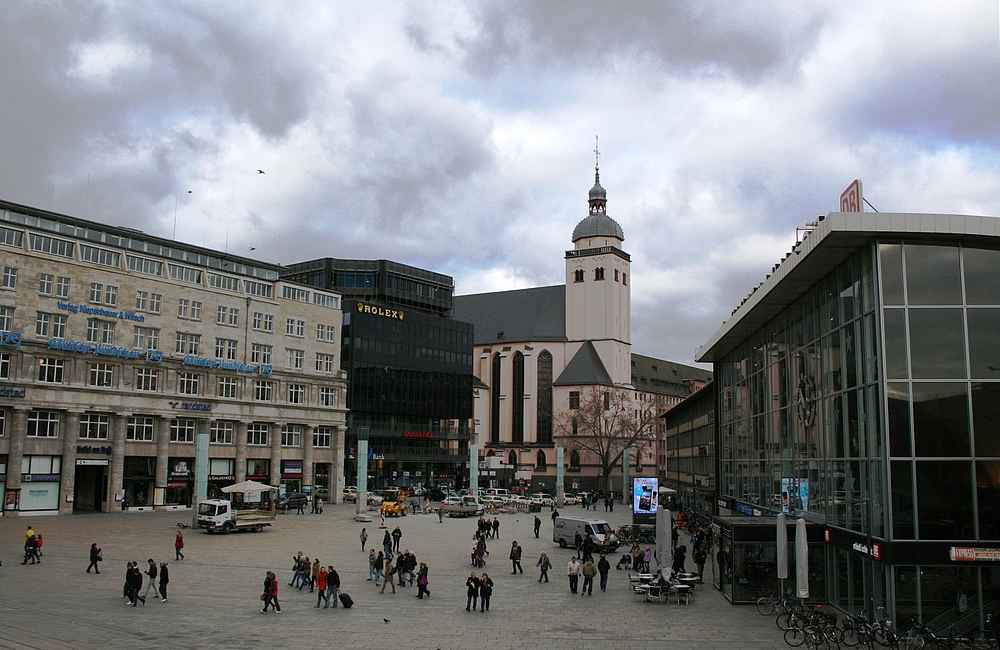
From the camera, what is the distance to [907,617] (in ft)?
71.6

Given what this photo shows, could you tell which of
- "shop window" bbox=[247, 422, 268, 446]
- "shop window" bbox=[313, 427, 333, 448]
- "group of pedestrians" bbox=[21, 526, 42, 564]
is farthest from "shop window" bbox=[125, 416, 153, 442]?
"group of pedestrians" bbox=[21, 526, 42, 564]

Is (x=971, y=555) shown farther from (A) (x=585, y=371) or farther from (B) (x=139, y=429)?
(A) (x=585, y=371)

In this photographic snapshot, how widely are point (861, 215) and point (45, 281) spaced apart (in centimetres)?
5196

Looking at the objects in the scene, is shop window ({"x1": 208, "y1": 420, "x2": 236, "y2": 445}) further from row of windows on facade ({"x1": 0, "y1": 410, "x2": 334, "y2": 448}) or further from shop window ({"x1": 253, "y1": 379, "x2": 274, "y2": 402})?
shop window ({"x1": 253, "y1": 379, "x2": 274, "y2": 402})

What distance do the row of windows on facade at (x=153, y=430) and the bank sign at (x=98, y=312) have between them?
22.7ft

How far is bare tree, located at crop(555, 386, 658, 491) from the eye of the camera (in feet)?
352

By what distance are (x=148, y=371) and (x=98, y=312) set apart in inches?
234

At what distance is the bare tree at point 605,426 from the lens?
4230 inches

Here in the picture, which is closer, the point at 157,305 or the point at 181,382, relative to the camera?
the point at 157,305

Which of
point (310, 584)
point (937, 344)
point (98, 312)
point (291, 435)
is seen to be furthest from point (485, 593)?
point (291, 435)

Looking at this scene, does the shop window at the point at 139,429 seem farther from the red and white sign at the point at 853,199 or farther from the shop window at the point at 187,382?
the red and white sign at the point at 853,199

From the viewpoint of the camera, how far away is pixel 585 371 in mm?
127250

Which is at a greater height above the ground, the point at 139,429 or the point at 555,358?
the point at 555,358

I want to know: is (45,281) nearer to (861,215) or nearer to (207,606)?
(207,606)
